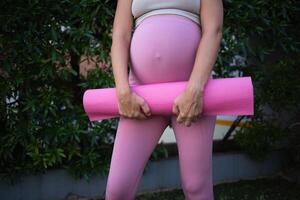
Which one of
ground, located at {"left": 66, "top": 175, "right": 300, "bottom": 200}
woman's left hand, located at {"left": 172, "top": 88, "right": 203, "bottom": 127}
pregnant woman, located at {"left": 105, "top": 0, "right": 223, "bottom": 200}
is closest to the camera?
woman's left hand, located at {"left": 172, "top": 88, "right": 203, "bottom": 127}

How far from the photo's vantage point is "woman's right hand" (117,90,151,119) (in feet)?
5.71

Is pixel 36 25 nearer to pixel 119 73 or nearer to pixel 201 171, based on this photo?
pixel 119 73

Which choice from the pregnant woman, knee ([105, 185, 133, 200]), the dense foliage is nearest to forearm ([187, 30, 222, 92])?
the pregnant woman

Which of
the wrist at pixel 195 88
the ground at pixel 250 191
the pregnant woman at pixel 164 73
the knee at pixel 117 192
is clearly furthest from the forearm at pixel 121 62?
the ground at pixel 250 191

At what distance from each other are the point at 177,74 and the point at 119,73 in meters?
0.25

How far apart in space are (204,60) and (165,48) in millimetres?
176

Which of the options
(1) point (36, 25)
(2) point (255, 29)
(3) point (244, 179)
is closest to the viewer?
(1) point (36, 25)

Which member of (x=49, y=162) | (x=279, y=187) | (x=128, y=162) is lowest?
(x=279, y=187)

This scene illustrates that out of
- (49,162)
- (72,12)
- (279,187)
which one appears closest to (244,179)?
(279,187)

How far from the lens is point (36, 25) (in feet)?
10.3

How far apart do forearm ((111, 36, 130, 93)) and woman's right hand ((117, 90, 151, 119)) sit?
26 millimetres

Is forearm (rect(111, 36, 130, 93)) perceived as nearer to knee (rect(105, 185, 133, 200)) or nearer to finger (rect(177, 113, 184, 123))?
finger (rect(177, 113, 184, 123))

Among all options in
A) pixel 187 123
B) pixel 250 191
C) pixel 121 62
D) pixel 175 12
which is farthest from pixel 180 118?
pixel 250 191

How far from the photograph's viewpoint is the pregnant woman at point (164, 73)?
1790 millimetres
